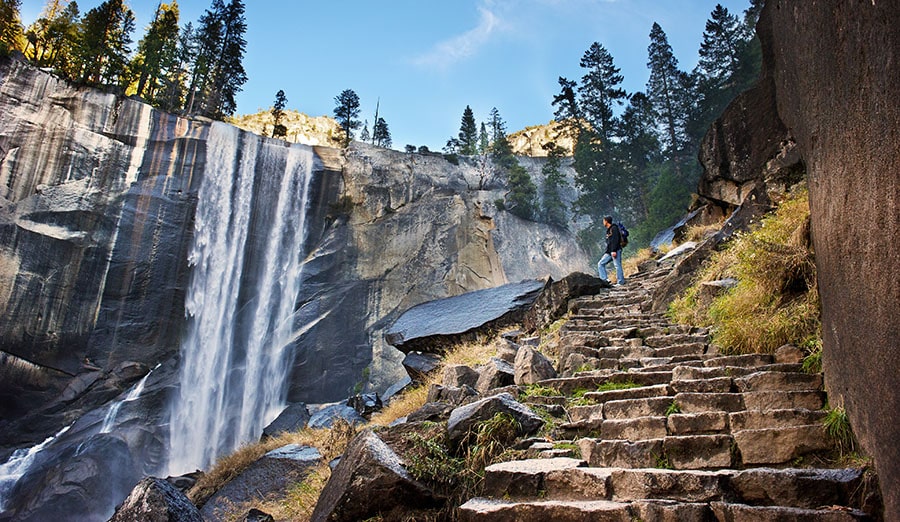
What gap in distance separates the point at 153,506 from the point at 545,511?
2.70 m

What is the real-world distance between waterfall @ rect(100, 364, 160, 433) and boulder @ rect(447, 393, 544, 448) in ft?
71.5

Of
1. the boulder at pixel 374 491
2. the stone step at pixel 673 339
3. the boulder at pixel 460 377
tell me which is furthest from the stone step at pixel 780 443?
the boulder at pixel 460 377

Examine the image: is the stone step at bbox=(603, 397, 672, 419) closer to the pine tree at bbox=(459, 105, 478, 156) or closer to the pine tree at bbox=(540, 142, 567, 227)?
the pine tree at bbox=(540, 142, 567, 227)

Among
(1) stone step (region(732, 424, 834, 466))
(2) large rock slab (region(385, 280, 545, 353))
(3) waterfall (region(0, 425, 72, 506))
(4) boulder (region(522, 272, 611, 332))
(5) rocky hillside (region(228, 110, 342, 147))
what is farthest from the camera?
(5) rocky hillside (region(228, 110, 342, 147))

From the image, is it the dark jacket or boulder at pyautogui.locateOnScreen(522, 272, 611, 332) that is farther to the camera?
the dark jacket

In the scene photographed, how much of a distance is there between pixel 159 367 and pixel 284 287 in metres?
6.52


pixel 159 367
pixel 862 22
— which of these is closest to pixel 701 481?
pixel 862 22

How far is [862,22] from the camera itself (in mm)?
2646

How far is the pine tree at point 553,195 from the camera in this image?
112ft

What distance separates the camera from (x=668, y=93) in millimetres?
30875

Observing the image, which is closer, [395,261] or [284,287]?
[284,287]

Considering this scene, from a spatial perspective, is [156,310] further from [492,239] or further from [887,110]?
[887,110]

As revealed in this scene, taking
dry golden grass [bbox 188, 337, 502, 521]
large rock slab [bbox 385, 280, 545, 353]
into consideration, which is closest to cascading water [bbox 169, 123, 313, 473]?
large rock slab [bbox 385, 280, 545, 353]

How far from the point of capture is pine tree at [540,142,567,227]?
3409cm
